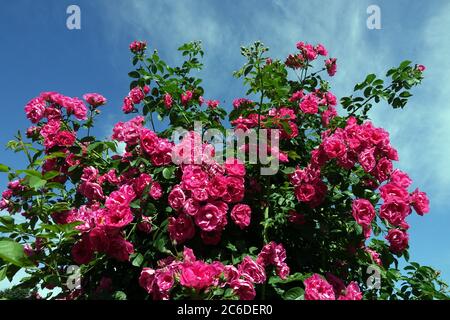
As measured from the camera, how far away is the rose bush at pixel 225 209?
2.10 metres

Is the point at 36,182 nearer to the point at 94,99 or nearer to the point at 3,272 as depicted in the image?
the point at 3,272

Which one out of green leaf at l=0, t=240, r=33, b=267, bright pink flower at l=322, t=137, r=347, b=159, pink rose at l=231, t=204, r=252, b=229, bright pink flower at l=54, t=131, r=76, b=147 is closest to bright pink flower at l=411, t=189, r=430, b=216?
bright pink flower at l=322, t=137, r=347, b=159

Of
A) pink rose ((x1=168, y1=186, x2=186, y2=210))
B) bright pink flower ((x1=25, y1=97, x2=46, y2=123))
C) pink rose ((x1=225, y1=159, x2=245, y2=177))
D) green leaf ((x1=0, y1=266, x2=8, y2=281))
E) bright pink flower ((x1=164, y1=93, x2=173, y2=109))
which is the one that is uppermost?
bright pink flower ((x1=164, y1=93, x2=173, y2=109))

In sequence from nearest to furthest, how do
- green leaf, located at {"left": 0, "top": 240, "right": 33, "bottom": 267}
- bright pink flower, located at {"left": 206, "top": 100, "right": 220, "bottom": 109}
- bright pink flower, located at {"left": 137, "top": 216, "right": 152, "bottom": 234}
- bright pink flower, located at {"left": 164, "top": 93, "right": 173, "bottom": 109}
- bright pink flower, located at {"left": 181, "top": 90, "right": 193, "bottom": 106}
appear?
green leaf, located at {"left": 0, "top": 240, "right": 33, "bottom": 267} < bright pink flower, located at {"left": 137, "top": 216, "right": 152, "bottom": 234} < bright pink flower, located at {"left": 164, "top": 93, "right": 173, "bottom": 109} < bright pink flower, located at {"left": 181, "top": 90, "right": 193, "bottom": 106} < bright pink flower, located at {"left": 206, "top": 100, "right": 220, "bottom": 109}

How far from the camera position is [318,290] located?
6.18 feet

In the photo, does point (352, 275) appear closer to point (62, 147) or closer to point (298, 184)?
point (298, 184)

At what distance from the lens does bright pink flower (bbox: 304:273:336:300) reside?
1854mm

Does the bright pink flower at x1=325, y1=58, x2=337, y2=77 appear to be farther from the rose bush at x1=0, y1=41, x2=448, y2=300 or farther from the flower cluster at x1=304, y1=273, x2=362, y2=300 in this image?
the flower cluster at x1=304, y1=273, x2=362, y2=300

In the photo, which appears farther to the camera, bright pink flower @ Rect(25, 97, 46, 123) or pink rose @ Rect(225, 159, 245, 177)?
bright pink flower @ Rect(25, 97, 46, 123)

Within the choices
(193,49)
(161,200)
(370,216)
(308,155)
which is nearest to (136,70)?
(193,49)

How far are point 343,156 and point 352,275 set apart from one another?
0.95 m

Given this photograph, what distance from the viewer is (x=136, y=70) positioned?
129 inches

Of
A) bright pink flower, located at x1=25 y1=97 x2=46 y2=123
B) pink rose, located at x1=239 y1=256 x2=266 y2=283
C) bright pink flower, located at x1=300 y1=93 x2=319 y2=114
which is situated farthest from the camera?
bright pink flower, located at x1=300 y1=93 x2=319 y2=114

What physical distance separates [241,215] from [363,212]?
0.63 metres
